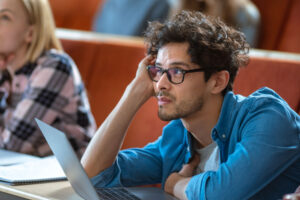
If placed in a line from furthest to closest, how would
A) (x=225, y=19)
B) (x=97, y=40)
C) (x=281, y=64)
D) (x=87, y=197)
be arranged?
(x=225, y=19) → (x=97, y=40) → (x=281, y=64) → (x=87, y=197)

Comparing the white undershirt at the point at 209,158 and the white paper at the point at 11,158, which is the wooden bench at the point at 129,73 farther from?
the white paper at the point at 11,158

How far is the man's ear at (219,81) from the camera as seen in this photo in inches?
48.5

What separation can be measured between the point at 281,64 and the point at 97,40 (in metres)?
0.80

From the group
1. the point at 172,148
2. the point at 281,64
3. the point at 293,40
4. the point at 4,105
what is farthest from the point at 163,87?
the point at 293,40

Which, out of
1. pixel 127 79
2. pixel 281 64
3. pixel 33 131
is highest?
pixel 281 64

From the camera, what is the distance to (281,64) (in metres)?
1.54

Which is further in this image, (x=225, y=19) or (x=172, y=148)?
(x=225, y=19)

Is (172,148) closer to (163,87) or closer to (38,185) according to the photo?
(163,87)

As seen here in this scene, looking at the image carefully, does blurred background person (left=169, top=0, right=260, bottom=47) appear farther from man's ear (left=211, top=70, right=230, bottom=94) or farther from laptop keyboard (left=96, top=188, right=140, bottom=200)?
laptop keyboard (left=96, top=188, right=140, bottom=200)

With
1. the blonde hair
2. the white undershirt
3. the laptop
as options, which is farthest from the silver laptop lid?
the blonde hair

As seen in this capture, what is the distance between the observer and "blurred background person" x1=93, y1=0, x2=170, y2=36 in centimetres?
245

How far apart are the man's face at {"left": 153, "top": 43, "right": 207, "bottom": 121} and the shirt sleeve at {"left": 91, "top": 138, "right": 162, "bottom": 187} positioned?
0.63 feet

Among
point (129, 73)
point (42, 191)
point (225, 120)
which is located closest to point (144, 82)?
point (225, 120)

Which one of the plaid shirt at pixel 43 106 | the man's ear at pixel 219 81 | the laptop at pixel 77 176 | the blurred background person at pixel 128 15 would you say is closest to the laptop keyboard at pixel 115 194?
the laptop at pixel 77 176
